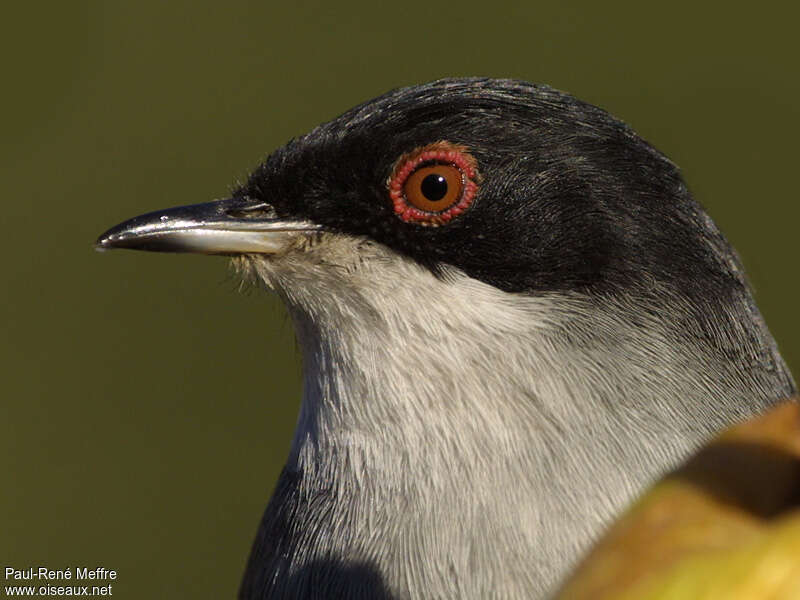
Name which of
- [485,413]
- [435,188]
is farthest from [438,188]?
[485,413]

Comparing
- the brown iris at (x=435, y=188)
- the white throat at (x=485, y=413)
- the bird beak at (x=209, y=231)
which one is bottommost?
the white throat at (x=485, y=413)

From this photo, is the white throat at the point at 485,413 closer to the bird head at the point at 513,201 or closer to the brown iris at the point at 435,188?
the bird head at the point at 513,201

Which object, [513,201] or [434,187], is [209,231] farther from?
[513,201]

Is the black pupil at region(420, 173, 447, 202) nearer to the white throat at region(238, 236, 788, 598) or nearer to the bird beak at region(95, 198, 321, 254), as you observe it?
the white throat at region(238, 236, 788, 598)

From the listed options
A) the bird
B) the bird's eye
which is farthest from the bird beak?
the bird's eye

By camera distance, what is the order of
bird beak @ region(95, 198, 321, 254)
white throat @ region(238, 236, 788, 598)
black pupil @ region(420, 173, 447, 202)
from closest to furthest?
white throat @ region(238, 236, 788, 598)
black pupil @ region(420, 173, 447, 202)
bird beak @ region(95, 198, 321, 254)

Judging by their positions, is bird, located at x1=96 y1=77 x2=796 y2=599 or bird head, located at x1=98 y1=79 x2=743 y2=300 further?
bird head, located at x1=98 y1=79 x2=743 y2=300

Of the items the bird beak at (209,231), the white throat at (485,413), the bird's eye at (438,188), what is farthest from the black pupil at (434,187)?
the bird beak at (209,231)

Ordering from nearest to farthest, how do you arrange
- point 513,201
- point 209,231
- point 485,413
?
point 485,413 < point 513,201 < point 209,231
